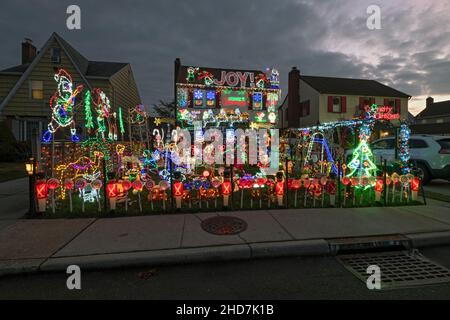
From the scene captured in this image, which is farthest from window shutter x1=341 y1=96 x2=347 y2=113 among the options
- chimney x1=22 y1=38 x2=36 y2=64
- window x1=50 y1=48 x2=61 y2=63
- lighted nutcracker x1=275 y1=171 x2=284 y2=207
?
chimney x1=22 y1=38 x2=36 y2=64

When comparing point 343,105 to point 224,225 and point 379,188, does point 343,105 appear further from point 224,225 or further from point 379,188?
point 224,225

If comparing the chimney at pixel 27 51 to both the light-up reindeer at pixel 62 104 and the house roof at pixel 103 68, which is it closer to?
the house roof at pixel 103 68

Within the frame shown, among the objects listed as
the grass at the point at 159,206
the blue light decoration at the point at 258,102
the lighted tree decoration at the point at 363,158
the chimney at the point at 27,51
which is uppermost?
the chimney at the point at 27,51

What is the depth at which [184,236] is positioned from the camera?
165 inches

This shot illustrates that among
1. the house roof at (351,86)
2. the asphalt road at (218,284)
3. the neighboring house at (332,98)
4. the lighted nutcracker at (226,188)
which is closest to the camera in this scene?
the asphalt road at (218,284)

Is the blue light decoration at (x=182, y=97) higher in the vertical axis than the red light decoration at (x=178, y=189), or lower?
higher

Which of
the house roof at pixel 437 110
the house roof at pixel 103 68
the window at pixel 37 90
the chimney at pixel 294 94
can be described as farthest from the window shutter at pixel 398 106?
the window at pixel 37 90

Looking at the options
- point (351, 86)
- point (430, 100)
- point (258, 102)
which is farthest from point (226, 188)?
point (430, 100)

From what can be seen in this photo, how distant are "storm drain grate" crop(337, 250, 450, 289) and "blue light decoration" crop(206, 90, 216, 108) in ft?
48.7

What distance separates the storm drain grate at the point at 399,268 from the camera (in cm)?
311

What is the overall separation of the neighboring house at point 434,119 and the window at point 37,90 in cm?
3849

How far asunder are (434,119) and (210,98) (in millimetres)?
36025

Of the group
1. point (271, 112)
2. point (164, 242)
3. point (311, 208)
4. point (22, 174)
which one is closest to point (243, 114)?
point (271, 112)
